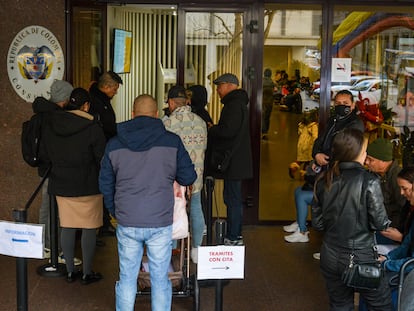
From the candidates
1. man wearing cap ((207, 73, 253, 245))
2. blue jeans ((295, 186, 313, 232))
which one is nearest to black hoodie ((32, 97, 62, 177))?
man wearing cap ((207, 73, 253, 245))

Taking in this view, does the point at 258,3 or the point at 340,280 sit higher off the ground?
the point at 258,3

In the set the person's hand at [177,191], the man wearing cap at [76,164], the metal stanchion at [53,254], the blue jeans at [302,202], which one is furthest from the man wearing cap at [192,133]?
the blue jeans at [302,202]

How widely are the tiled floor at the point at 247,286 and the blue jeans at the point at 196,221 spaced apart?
0.87 feet

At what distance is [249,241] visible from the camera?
7336 mm

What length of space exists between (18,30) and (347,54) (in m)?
3.67

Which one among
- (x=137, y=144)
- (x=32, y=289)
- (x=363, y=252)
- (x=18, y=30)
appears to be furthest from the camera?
(x=18, y=30)

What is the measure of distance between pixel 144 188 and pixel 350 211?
4.27ft

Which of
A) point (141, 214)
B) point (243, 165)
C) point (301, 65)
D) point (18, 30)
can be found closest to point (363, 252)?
point (141, 214)

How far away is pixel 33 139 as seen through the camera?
588 centimetres

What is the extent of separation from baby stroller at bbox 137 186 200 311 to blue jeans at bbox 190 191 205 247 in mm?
725

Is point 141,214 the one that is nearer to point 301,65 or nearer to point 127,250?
point 127,250

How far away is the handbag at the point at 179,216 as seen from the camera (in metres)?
4.79

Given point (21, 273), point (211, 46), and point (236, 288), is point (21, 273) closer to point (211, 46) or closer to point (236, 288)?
point (236, 288)

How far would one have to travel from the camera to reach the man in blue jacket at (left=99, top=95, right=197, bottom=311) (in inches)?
173
